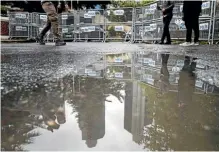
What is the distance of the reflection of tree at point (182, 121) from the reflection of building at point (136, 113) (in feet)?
0.14

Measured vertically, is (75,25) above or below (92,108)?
above

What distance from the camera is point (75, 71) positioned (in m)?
3.59

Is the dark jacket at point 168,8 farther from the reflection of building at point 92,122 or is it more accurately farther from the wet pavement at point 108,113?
the reflection of building at point 92,122

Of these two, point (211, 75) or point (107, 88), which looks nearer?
point (107, 88)

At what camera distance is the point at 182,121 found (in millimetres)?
1796

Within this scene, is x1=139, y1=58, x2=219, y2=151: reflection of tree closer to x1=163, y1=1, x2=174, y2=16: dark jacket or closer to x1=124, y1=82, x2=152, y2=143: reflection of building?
x1=124, y1=82, x2=152, y2=143: reflection of building

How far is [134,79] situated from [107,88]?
56 centimetres

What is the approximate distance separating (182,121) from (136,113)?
0.31 m

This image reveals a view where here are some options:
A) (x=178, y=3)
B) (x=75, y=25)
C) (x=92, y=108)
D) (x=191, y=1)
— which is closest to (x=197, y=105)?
(x=92, y=108)

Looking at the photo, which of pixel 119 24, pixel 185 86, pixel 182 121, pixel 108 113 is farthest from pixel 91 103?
pixel 119 24

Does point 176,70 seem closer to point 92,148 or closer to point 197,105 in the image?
point 197,105

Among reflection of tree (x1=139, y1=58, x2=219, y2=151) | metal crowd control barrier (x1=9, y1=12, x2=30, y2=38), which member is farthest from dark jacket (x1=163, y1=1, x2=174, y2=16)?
metal crowd control barrier (x1=9, y1=12, x2=30, y2=38)

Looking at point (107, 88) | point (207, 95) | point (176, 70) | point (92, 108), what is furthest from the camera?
point (176, 70)

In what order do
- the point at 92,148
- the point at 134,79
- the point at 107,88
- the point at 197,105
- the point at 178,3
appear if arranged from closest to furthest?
the point at 92,148 < the point at 197,105 < the point at 107,88 < the point at 134,79 < the point at 178,3
